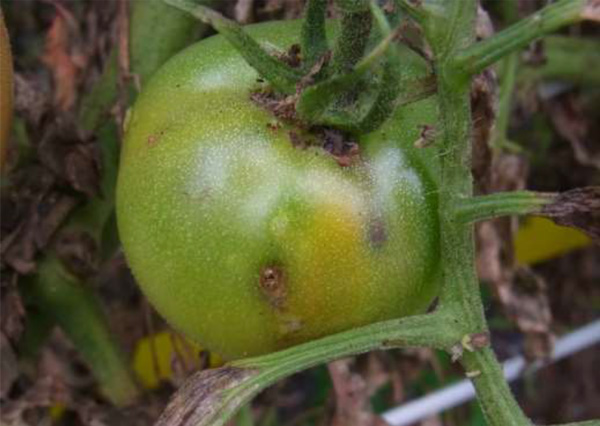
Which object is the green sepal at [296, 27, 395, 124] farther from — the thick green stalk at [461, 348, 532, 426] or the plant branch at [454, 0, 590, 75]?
the thick green stalk at [461, 348, 532, 426]

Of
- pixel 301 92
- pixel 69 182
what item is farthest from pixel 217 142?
pixel 69 182

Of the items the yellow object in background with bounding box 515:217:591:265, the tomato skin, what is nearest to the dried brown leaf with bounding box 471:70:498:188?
the tomato skin

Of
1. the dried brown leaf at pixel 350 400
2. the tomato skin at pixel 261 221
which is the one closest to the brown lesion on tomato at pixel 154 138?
Result: the tomato skin at pixel 261 221

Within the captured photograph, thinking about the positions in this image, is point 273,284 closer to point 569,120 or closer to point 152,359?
point 152,359

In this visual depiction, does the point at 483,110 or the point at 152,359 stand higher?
the point at 483,110

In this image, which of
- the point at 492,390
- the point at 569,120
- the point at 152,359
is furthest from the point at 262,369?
the point at 569,120

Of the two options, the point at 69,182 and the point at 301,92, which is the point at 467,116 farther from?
the point at 69,182
